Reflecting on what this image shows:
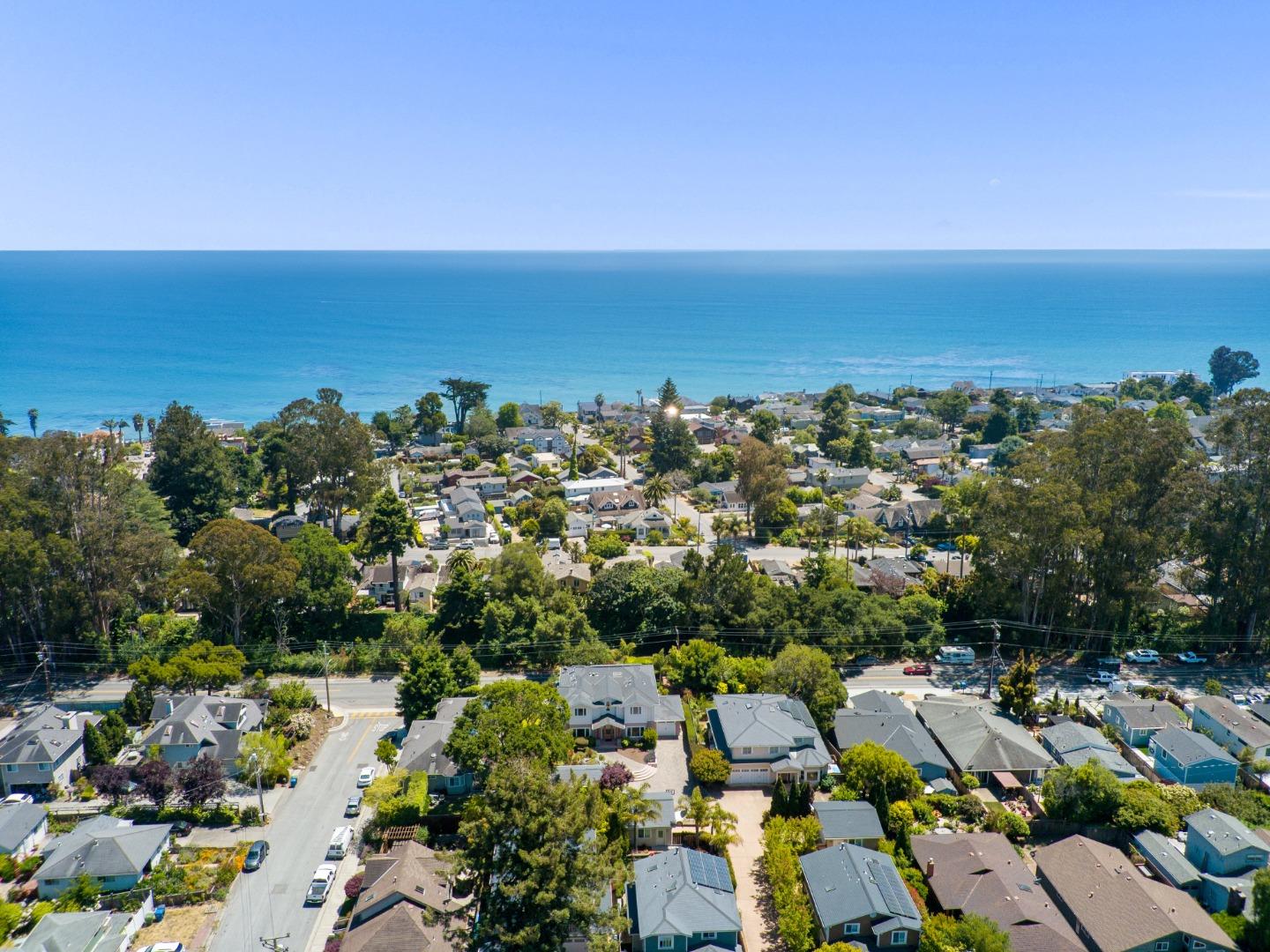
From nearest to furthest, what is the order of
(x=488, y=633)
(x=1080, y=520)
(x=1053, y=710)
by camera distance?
1. (x=1053, y=710)
2. (x=1080, y=520)
3. (x=488, y=633)

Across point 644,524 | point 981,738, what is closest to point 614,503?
point 644,524

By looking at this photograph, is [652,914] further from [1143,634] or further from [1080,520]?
[1143,634]

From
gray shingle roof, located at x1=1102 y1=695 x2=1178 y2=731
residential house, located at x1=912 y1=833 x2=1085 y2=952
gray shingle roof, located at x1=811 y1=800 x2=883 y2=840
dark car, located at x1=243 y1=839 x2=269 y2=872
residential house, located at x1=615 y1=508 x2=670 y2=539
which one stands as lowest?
dark car, located at x1=243 y1=839 x2=269 y2=872

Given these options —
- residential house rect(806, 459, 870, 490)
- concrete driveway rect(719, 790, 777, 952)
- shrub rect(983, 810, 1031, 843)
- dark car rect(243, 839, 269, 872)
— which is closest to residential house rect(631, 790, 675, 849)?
concrete driveway rect(719, 790, 777, 952)

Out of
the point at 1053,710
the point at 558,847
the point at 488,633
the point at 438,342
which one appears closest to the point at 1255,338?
the point at 438,342

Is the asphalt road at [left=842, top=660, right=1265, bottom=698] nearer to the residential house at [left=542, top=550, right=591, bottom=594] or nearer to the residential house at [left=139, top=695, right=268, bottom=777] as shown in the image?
the residential house at [left=542, top=550, right=591, bottom=594]

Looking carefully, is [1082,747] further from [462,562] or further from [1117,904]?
[462,562]

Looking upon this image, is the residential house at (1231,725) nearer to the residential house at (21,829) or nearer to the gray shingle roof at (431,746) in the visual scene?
the gray shingle roof at (431,746)
